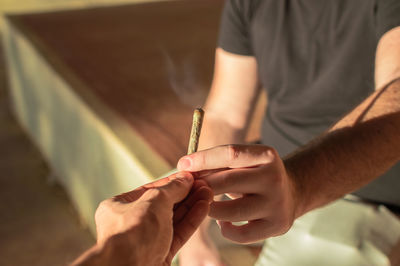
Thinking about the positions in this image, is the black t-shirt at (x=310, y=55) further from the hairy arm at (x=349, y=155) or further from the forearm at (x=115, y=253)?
the forearm at (x=115, y=253)

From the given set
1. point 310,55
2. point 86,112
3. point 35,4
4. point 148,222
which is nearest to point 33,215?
point 86,112

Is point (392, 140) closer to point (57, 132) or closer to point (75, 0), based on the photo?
point (57, 132)

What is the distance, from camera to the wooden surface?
134 cm

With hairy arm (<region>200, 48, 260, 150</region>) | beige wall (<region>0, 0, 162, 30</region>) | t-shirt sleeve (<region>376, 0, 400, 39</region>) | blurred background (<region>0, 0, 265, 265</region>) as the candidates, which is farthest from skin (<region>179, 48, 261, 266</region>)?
beige wall (<region>0, 0, 162, 30</region>)

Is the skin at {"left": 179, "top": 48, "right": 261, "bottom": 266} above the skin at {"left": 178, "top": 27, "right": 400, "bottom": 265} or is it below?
below

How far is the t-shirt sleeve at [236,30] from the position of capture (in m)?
0.96

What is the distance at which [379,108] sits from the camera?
2.24 ft

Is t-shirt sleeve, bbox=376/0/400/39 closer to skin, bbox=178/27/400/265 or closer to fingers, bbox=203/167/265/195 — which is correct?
skin, bbox=178/27/400/265

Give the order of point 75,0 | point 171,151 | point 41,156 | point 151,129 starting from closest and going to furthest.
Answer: point 171,151 → point 151,129 → point 41,156 → point 75,0

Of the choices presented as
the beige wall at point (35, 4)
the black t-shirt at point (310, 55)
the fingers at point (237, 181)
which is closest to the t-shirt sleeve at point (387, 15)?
the black t-shirt at point (310, 55)

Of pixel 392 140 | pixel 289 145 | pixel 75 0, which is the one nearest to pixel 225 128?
pixel 289 145

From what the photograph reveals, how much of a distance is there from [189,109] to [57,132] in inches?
22.7

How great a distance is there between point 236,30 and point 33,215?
105 centimetres

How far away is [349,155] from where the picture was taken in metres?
0.65
